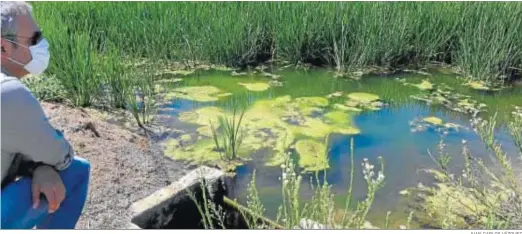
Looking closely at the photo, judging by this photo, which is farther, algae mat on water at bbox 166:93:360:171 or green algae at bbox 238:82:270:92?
green algae at bbox 238:82:270:92

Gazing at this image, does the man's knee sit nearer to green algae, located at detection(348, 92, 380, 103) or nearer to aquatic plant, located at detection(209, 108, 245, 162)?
aquatic plant, located at detection(209, 108, 245, 162)

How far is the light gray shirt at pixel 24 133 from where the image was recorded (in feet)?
5.01

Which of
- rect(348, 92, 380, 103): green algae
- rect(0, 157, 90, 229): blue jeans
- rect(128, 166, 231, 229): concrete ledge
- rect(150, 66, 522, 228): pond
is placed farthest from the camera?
rect(348, 92, 380, 103): green algae

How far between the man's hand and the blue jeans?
0.9 inches

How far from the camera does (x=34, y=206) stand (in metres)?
1.73

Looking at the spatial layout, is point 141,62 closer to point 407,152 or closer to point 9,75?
point 407,152

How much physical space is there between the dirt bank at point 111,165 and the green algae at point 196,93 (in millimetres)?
782

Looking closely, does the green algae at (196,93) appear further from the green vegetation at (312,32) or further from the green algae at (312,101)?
the green algae at (312,101)

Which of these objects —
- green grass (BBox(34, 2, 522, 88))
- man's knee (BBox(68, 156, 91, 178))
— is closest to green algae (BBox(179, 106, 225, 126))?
green grass (BBox(34, 2, 522, 88))

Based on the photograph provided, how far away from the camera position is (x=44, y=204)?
1.75 m

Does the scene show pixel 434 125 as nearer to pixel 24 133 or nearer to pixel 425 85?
pixel 425 85

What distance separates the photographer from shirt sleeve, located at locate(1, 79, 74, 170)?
1524 millimetres

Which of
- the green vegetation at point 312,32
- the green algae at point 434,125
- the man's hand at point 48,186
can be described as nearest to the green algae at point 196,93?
the green vegetation at point 312,32
